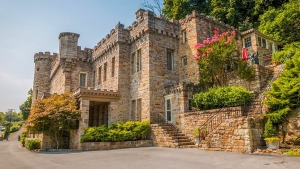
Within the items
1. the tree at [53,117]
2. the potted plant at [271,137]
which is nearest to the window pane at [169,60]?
the tree at [53,117]

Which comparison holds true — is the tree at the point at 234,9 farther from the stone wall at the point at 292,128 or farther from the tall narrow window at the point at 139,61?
the stone wall at the point at 292,128

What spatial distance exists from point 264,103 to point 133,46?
11397mm

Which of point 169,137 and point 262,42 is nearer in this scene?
point 169,137

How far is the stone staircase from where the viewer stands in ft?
42.5

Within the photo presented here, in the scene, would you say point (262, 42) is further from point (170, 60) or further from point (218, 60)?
point (170, 60)

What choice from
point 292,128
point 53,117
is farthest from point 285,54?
point 53,117

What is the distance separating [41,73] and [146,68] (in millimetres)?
19799

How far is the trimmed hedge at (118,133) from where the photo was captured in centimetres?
1391

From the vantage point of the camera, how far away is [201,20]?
1780 cm

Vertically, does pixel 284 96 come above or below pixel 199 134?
above

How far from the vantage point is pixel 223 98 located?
12.8 metres

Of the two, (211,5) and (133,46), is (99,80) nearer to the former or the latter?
(133,46)

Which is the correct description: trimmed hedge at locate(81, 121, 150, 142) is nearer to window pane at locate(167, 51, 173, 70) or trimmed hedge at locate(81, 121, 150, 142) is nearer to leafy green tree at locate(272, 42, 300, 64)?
window pane at locate(167, 51, 173, 70)

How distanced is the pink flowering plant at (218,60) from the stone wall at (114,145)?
5.95 m
